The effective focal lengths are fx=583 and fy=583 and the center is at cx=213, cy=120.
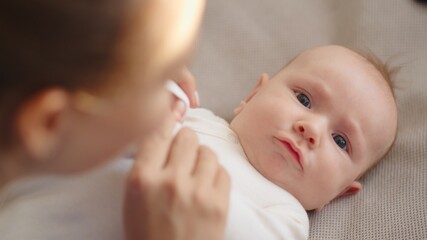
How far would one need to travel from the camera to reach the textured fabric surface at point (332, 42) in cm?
113

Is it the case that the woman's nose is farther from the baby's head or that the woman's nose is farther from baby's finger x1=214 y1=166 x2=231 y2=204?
baby's finger x1=214 y1=166 x2=231 y2=204

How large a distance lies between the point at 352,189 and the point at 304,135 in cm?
19

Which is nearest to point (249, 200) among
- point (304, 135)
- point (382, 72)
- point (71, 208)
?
point (304, 135)

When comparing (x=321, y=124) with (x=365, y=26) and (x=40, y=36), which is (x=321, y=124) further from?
(x=40, y=36)

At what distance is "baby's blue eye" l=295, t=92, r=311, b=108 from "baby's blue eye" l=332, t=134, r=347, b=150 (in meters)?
0.07

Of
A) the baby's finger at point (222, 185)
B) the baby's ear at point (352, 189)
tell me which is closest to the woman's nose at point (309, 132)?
the baby's ear at point (352, 189)

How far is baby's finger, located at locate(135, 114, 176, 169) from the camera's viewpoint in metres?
0.71

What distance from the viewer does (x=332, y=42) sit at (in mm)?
1348

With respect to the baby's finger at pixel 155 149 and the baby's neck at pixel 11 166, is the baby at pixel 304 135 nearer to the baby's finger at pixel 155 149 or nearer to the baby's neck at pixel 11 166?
the baby's finger at pixel 155 149

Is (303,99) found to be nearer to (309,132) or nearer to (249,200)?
(309,132)

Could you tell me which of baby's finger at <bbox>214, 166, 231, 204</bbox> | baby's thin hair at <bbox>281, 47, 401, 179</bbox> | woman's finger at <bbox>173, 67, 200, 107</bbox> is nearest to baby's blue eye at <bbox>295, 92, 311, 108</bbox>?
baby's thin hair at <bbox>281, 47, 401, 179</bbox>

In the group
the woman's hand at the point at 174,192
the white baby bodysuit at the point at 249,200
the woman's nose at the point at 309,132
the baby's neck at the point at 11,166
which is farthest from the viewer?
the woman's nose at the point at 309,132

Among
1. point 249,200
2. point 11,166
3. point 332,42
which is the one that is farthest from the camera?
point 332,42

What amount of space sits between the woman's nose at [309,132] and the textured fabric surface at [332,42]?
0.53 ft
